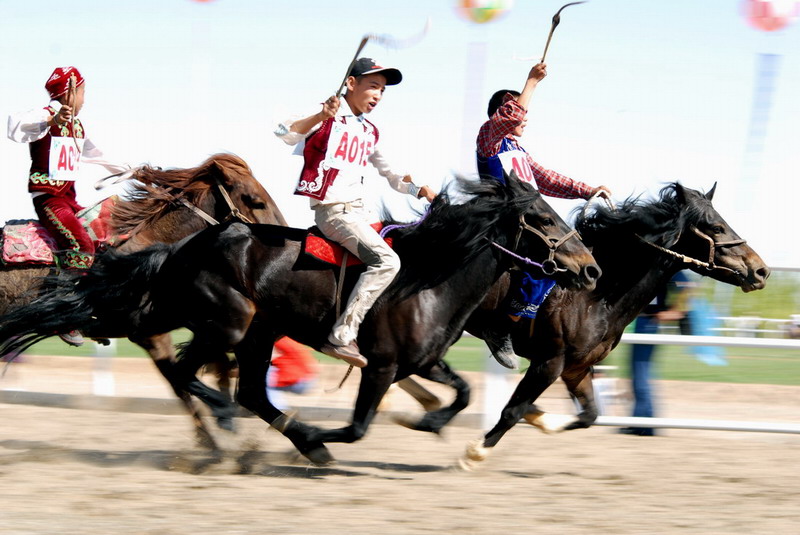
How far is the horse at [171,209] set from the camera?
251 inches

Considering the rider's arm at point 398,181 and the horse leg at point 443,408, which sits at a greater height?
the rider's arm at point 398,181

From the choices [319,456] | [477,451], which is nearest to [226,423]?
[319,456]

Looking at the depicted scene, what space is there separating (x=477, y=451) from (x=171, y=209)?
270 centimetres

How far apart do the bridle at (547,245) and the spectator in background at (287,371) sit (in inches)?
126

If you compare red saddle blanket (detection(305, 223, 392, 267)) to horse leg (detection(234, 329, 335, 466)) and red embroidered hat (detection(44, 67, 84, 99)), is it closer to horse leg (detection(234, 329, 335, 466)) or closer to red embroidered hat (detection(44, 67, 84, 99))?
horse leg (detection(234, 329, 335, 466))

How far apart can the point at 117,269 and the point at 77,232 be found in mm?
773

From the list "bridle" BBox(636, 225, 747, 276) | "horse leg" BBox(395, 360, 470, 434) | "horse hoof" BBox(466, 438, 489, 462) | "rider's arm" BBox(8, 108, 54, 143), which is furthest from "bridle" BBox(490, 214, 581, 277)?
"rider's arm" BBox(8, 108, 54, 143)

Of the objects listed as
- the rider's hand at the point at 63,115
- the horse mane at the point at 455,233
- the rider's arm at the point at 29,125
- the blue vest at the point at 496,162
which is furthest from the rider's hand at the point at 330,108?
the rider's arm at the point at 29,125

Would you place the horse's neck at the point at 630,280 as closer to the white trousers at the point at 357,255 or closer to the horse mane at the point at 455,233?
the horse mane at the point at 455,233

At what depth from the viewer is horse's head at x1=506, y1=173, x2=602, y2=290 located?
17.8 ft

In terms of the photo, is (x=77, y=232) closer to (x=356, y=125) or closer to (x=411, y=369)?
(x=356, y=125)

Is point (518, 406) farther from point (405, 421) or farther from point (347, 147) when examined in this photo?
point (347, 147)

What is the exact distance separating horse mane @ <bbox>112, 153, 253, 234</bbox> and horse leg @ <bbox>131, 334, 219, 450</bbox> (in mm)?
809

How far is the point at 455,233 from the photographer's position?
18.2ft
